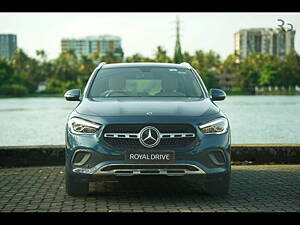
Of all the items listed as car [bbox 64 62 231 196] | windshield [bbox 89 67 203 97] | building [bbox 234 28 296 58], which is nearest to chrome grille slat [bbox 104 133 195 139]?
car [bbox 64 62 231 196]

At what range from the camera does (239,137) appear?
1283 inches

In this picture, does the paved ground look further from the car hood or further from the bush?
the bush

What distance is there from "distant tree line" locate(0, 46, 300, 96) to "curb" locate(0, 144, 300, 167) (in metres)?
106

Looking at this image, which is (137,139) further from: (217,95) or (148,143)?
(217,95)

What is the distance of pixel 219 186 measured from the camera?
7688mm

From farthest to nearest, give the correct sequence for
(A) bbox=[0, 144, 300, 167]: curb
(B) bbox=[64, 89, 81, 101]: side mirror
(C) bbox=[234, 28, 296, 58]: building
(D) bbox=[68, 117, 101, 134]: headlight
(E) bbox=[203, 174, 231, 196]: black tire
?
(C) bbox=[234, 28, 296, 58]: building
(A) bbox=[0, 144, 300, 167]: curb
(B) bbox=[64, 89, 81, 101]: side mirror
(E) bbox=[203, 174, 231, 196]: black tire
(D) bbox=[68, 117, 101, 134]: headlight

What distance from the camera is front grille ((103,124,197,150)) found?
7168mm

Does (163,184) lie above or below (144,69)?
below

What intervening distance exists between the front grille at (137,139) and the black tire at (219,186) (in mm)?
686

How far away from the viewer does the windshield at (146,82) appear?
8.50m

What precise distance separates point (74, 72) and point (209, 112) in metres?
119

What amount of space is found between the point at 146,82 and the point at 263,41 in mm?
171971
